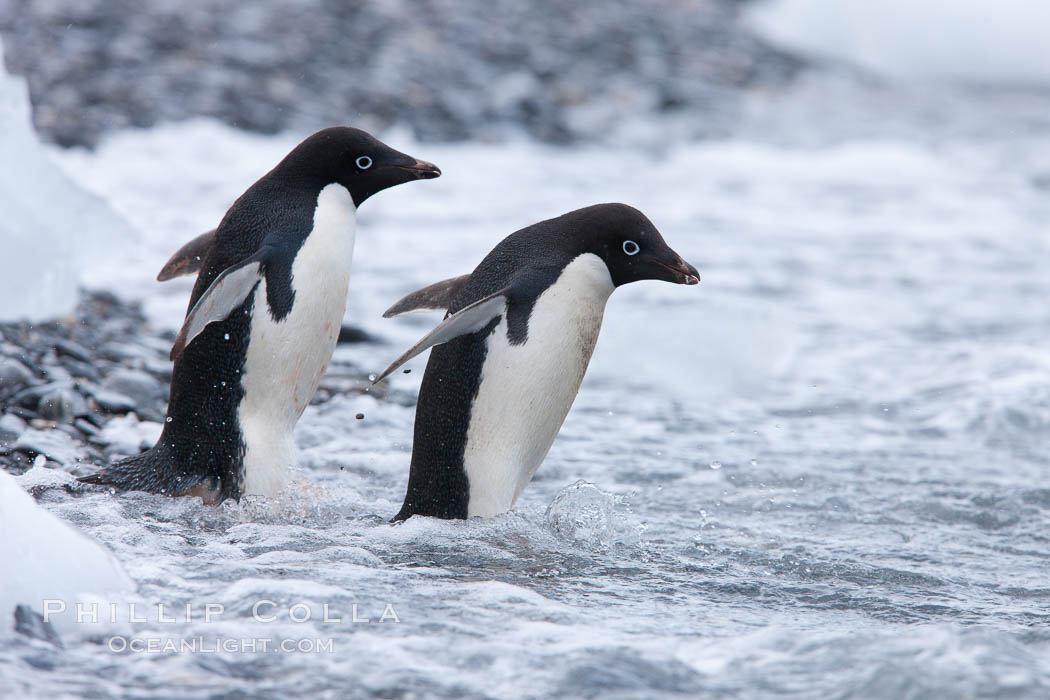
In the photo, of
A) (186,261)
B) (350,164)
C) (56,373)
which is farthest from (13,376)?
(350,164)

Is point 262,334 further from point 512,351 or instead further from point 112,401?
point 112,401

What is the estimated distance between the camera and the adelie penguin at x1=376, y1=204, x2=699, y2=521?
3602 mm

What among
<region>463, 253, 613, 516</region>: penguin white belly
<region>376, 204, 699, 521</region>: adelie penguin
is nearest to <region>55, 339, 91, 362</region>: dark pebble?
<region>376, 204, 699, 521</region>: adelie penguin

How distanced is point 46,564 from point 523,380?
144 cm

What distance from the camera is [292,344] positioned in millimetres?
3766

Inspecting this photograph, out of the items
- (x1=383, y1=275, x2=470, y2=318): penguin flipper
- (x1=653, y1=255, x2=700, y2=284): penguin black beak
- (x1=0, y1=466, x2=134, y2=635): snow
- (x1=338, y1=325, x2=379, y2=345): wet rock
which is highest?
(x1=653, y1=255, x2=700, y2=284): penguin black beak

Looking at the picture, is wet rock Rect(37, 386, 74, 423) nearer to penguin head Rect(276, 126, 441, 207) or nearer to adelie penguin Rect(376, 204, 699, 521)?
penguin head Rect(276, 126, 441, 207)

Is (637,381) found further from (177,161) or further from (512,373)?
(177,161)

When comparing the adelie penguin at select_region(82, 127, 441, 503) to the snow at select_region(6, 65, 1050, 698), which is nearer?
the snow at select_region(6, 65, 1050, 698)

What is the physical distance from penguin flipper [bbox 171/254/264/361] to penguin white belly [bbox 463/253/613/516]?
67 cm

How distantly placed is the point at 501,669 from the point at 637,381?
3.46m

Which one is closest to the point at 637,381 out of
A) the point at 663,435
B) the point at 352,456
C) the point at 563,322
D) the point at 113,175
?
the point at 663,435

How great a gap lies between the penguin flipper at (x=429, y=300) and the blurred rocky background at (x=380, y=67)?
19.6ft

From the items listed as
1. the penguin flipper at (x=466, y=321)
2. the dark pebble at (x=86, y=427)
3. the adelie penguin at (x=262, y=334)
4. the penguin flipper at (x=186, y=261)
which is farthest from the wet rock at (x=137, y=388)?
the penguin flipper at (x=466, y=321)
